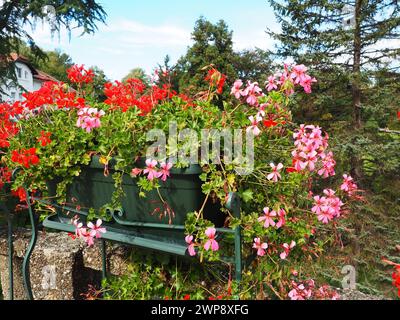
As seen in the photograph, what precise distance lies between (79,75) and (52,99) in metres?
0.26

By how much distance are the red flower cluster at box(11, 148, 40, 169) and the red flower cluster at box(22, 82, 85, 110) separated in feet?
0.71

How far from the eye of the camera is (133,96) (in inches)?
61.4

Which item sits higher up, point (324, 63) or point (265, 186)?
point (324, 63)

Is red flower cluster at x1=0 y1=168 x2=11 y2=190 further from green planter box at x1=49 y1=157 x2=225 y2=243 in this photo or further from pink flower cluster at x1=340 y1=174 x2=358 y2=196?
pink flower cluster at x1=340 y1=174 x2=358 y2=196

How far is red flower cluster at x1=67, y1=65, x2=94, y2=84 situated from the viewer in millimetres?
1702

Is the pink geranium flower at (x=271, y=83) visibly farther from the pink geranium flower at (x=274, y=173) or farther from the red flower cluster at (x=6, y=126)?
the red flower cluster at (x=6, y=126)

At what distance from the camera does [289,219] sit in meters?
1.23

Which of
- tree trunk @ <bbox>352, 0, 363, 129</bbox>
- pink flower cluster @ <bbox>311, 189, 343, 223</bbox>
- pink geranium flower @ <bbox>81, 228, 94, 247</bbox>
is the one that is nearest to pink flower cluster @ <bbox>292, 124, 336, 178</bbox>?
pink flower cluster @ <bbox>311, 189, 343, 223</bbox>

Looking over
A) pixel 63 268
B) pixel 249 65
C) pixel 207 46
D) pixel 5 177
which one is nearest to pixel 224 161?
pixel 63 268

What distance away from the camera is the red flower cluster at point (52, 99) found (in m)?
1.43

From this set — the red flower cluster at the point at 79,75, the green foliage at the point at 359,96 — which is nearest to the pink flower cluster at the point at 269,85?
the red flower cluster at the point at 79,75
